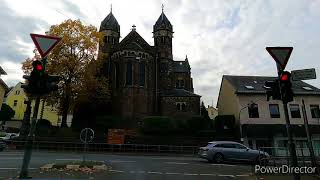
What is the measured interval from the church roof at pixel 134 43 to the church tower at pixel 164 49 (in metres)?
2.75

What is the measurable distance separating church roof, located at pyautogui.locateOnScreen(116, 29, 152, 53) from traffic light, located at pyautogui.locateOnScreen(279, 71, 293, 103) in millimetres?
46318

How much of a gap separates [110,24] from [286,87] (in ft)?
187

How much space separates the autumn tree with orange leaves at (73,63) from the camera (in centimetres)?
4481

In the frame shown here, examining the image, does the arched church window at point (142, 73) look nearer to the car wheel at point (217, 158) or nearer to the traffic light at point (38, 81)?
the car wheel at point (217, 158)

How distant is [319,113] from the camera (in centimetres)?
4228

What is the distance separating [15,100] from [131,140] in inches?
2049

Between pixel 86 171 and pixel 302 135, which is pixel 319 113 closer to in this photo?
pixel 302 135

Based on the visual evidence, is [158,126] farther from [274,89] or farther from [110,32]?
[274,89]

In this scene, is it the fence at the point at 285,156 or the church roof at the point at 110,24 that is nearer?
the fence at the point at 285,156

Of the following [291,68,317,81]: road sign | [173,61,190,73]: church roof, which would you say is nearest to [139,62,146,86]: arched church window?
[173,61,190,73]: church roof

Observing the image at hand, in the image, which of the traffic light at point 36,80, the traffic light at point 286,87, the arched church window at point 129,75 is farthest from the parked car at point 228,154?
the arched church window at point 129,75

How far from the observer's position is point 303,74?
31.7ft

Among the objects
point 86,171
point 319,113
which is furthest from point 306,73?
point 319,113

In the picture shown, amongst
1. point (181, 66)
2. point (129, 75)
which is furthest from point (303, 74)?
point (181, 66)
